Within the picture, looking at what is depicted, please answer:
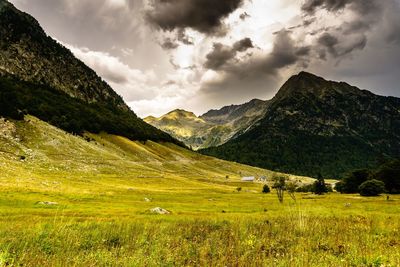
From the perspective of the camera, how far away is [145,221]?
31766 millimetres

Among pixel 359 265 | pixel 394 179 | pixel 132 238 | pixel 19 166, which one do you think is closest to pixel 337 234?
pixel 359 265

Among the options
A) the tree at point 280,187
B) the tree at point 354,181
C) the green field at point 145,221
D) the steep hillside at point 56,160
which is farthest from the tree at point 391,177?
the steep hillside at point 56,160

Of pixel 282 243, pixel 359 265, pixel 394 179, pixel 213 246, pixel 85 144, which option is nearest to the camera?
pixel 359 265

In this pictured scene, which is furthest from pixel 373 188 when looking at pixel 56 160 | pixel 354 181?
pixel 56 160

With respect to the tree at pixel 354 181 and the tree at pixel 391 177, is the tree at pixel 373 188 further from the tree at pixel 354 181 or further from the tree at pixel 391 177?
the tree at pixel 354 181

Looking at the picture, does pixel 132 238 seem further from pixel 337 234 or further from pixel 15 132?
pixel 15 132

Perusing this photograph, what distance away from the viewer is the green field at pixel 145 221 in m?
13.9

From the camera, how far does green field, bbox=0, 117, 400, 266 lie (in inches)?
549

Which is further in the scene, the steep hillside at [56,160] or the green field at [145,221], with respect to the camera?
the steep hillside at [56,160]

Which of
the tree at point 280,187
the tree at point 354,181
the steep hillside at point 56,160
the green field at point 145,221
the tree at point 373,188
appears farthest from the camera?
the tree at point 354,181

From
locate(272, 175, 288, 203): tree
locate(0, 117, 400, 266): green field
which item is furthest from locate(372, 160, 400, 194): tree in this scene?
locate(272, 175, 288, 203): tree

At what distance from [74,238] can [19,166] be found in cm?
11436

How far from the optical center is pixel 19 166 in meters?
117

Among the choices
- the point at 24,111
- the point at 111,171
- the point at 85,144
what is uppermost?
the point at 24,111
